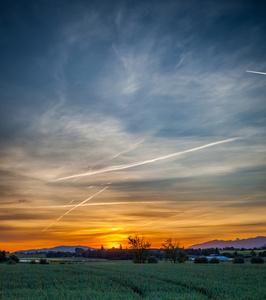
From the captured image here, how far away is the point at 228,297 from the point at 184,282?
11121 millimetres

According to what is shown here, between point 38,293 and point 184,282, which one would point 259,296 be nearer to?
point 184,282

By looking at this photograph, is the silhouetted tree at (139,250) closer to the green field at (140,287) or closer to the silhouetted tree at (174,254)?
the silhouetted tree at (174,254)

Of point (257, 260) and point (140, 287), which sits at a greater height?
point (140, 287)

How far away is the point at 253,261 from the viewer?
97.4m

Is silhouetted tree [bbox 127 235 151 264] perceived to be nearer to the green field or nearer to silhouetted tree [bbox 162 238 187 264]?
silhouetted tree [bbox 162 238 187 264]

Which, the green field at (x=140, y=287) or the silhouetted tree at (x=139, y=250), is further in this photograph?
the silhouetted tree at (x=139, y=250)

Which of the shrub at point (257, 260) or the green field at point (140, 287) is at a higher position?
the green field at point (140, 287)

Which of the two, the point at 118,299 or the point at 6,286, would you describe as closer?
the point at 118,299

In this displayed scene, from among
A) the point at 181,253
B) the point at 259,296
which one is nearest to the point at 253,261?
the point at 181,253

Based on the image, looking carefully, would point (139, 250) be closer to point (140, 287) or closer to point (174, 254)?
point (174, 254)

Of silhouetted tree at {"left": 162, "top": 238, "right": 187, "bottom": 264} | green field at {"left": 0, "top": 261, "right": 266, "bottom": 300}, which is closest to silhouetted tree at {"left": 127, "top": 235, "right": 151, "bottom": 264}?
silhouetted tree at {"left": 162, "top": 238, "right": 187, "bottom": 264}

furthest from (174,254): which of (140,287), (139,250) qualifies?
(140,287)

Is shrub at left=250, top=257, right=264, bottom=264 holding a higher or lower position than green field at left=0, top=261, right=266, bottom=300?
lower

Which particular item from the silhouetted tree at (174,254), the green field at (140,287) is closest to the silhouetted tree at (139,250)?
the silhouetted tree at (174,254)
